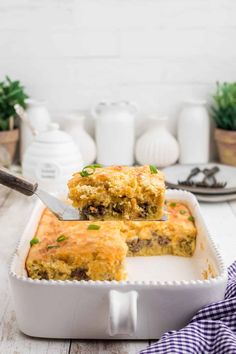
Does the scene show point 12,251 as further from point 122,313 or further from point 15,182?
point 122,313

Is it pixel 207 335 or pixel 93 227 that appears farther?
pixel 93 227

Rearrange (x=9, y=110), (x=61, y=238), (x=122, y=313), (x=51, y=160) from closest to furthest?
(x=122, y=313), (x=61, y=238), (x=51, y=160), (x=9, y=110)

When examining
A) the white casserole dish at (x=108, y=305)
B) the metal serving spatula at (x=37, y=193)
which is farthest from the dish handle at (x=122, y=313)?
the metal serving spatula at (x=37, y=193)

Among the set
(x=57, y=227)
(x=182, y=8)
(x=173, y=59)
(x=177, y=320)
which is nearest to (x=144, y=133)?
(x=173, y=59)

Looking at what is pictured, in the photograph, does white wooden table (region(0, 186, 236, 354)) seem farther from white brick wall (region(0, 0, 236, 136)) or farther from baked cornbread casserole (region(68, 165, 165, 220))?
white brick wall (region(0, 0, 236, 136))

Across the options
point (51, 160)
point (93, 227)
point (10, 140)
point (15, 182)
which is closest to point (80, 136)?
point (10, 140)

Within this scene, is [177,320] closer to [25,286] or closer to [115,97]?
[25,286]
